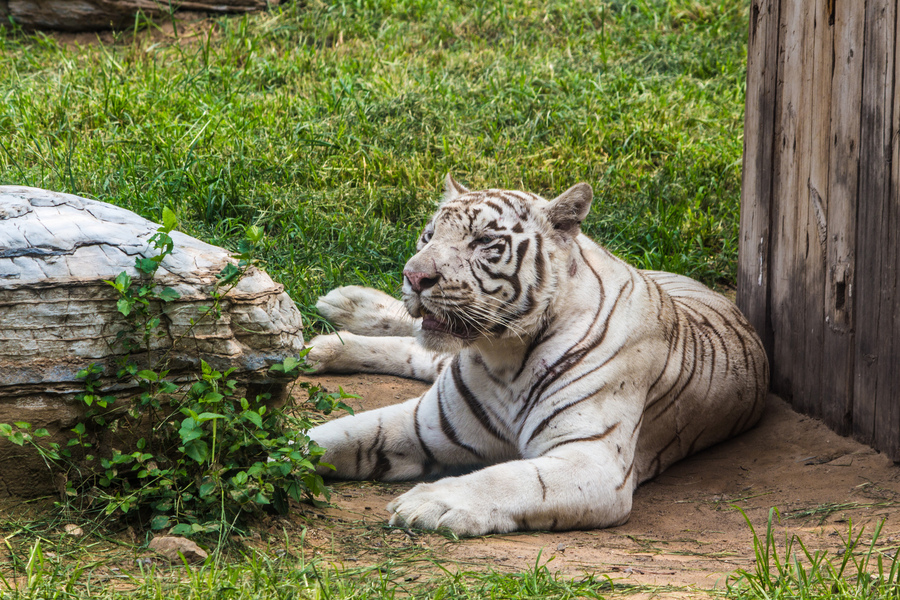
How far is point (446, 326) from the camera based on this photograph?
3035 millimetres

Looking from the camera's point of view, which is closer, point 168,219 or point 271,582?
point 271,582

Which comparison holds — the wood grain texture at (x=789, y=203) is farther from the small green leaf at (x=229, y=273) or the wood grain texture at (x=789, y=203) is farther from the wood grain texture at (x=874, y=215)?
the small green leaf at (x=229, y=273)

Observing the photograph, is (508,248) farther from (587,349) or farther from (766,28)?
(766,28)

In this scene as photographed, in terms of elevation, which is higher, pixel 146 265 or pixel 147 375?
pixel 146 265

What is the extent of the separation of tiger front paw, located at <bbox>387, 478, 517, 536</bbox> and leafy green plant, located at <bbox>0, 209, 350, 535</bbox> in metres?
0.35

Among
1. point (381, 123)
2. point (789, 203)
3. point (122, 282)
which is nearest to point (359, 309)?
point (381, 123)

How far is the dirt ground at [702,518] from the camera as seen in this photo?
7.74 ft

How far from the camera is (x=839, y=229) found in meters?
3.44

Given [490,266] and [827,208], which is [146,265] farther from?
[827,208]

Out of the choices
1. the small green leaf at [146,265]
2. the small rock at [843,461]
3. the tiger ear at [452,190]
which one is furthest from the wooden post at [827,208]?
the small green leaf at [146,265]

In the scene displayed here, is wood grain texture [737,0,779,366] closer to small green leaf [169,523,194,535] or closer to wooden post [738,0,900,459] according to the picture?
wooden post [738,0,900,459]

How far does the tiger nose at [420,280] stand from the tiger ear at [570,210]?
558mm

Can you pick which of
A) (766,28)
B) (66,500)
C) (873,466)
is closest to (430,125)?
(766,28)

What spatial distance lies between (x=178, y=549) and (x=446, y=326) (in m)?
1.23
